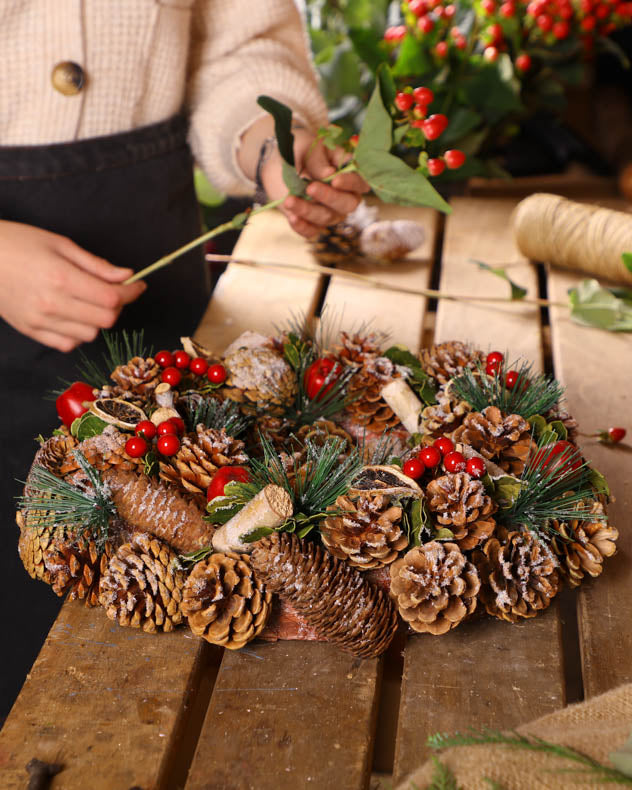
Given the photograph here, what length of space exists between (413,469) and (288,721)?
0.19 metres

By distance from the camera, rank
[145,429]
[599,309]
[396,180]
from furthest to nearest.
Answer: [599,309] → [396,180] → [145,429]

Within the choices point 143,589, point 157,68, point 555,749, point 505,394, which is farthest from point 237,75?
point 555,749

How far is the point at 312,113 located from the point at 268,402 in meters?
0.46

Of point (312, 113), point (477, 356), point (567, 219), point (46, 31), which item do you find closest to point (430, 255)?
point (567, 219)

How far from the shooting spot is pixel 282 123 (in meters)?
0.72

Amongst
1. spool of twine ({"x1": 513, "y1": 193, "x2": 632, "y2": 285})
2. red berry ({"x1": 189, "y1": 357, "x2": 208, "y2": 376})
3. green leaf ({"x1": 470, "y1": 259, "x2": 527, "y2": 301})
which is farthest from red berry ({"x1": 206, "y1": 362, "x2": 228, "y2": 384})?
spool of twine ({"x1": 513, "y1": 193, "x2": 632, "y2": 285})

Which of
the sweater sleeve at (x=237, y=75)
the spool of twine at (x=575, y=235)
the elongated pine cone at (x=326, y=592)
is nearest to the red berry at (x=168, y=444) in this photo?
the elongated pine cone at (x=326, y=592)

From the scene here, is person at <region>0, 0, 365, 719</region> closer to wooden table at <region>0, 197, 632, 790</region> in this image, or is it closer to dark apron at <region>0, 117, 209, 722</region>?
dark apron at <region>0, 117, 209, 722</region>

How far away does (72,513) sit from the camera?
55 centimetres

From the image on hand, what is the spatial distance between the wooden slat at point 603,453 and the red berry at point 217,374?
Result: 1.15 feet

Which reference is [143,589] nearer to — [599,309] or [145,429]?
[145,429]

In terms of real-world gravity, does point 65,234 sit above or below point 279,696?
above

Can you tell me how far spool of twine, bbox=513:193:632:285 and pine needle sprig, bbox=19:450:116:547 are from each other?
2.44ft

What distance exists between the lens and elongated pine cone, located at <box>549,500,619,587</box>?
551 millimetres
